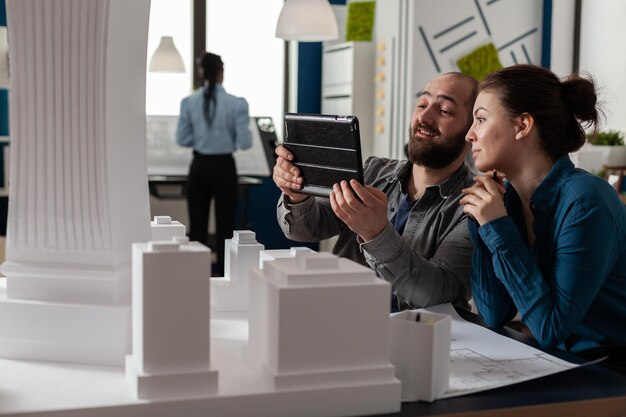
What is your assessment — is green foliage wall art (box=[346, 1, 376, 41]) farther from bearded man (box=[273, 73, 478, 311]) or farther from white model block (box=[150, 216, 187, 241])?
white model block (box=[150, 216, 187, 241])

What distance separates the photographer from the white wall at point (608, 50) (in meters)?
6.59

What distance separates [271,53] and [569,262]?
20.5ft

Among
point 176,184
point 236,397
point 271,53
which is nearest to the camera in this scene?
point 236,397

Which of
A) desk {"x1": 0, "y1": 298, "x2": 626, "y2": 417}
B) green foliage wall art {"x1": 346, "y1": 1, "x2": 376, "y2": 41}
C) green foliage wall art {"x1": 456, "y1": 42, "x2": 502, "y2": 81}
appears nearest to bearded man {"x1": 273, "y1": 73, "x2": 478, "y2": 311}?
desk {"x1": 0, "y1": 298, "x2": 626, "y2": 417}

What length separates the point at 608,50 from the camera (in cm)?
690

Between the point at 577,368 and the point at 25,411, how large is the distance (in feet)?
3.08

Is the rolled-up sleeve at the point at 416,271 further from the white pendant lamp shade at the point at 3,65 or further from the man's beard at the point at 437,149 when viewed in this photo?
the white pendant lamp shade at the point at 3,65

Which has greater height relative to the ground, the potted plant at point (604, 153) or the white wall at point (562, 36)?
the white wall at point (562, 36)

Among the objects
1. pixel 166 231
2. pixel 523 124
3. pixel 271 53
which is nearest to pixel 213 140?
pixel 271 53

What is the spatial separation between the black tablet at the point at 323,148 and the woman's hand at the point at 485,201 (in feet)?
0.78

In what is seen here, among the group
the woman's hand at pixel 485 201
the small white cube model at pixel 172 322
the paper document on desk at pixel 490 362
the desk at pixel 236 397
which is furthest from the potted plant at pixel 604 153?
the small white cube model at pixel 172 322

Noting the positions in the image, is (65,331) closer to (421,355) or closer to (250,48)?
(421,355)

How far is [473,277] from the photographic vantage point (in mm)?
1867

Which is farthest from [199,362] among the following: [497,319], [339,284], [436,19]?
[436,19]
